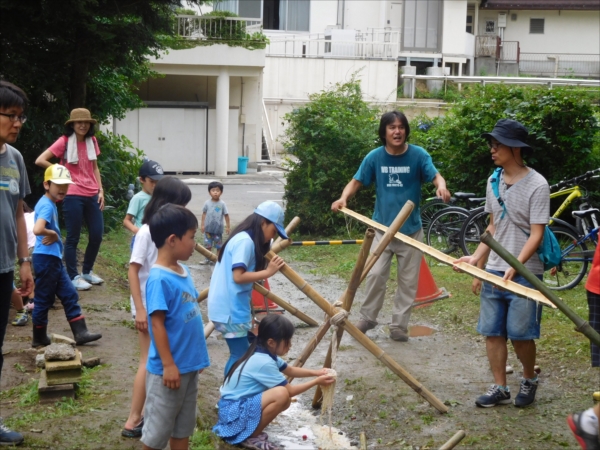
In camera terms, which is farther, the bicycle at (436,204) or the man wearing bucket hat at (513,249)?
the bicycle at (436,204)

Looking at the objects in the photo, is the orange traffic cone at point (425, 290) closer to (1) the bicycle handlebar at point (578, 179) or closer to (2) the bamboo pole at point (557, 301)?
(1) the bicycle handlebar at point (578, 179)

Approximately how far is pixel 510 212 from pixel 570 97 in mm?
6625

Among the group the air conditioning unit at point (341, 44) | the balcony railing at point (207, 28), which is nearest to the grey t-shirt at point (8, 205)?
the balcony railing at point (207, 28)

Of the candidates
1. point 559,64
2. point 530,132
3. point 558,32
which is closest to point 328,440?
point 530,132

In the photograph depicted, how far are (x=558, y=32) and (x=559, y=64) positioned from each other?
149 cm

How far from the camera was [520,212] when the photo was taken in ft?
17.8

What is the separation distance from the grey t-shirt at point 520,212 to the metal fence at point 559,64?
3180cm

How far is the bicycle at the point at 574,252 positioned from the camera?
30.6 ft

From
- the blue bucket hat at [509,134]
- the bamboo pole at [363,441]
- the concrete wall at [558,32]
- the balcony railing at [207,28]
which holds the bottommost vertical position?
the bamboo pole at [363,441]

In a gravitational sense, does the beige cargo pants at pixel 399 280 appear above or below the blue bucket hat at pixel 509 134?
below

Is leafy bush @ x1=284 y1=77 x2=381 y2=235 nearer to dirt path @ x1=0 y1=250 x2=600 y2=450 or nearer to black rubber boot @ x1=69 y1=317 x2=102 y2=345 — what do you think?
dirt path @ x1=0 y1=250 x2=600 y2=450

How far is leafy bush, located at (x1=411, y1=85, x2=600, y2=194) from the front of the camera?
446 inches

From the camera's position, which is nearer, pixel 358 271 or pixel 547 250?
pixel 547 250

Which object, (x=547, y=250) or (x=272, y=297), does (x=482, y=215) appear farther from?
(x=547, y=250)
